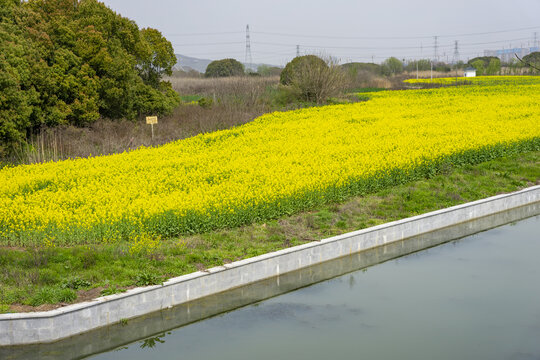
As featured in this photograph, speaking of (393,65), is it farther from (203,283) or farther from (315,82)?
(203,283)

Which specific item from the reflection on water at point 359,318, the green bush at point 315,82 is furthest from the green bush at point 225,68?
the reflection on water at point 359,318

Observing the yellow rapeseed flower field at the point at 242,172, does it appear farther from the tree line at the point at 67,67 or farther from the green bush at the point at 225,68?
the green bush at the point at 225,68

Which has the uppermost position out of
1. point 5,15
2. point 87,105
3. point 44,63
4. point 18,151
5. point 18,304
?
point 5,15

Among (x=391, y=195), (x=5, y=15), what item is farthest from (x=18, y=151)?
(x=391, y=195)

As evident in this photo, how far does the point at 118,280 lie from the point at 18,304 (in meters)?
1.46

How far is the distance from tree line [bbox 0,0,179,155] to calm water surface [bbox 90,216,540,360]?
1363cm

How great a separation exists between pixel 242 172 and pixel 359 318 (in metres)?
7.67

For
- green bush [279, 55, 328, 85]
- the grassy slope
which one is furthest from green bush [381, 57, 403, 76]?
the grassy slope

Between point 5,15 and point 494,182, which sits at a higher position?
point 5,15

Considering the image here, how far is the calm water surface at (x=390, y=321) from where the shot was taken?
7734mm

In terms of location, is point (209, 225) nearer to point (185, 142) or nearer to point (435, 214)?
point (435, 214)

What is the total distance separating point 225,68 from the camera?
203 ft

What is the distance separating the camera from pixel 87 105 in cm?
2323

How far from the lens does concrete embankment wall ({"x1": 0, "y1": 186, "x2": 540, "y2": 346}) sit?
768 centimetres
